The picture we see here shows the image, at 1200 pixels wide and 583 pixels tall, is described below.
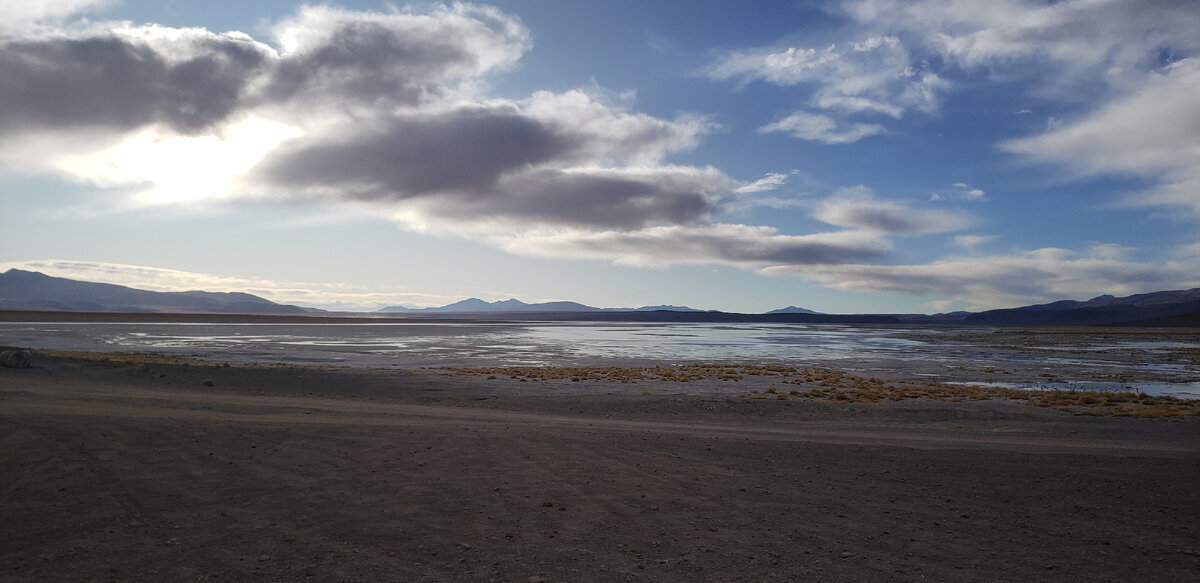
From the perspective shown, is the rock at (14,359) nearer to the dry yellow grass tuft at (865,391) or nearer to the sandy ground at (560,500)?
the sandy ground at (560,500)

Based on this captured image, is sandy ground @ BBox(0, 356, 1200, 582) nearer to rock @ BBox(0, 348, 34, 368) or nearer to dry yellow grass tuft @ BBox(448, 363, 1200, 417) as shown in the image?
dry yellow grass tuft @ BBox(448, 363, 1200, 417)

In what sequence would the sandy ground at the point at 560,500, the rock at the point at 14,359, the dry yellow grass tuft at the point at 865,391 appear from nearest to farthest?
the sandy ground at the point at 560,500 < the dry yellow grass tuft at the point at 865,391 < the rock at the point at 14,359

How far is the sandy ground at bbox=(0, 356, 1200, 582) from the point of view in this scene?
581cm

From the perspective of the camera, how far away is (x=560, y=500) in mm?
7879

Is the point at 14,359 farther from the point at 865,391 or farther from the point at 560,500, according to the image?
the point at 865,391

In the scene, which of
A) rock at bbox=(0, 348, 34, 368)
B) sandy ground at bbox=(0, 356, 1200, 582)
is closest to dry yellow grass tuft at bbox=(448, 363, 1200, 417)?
sandy ground at bbox=(0, 356, 1200, 582)

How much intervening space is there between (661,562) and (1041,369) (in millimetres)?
44051

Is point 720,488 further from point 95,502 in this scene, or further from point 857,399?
point 857,399

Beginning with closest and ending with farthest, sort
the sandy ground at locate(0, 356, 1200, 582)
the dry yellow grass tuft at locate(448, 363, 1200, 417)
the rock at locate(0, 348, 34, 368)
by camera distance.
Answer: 1. the sandy ground at locate(0, 356, 1200, 582)
2. the dry yellow grass tuft at locate(448, 363, 1200, 417)
3. the rock at locate(0, 348, 34, 368)

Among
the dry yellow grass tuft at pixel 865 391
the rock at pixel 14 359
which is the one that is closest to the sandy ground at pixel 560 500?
the dry yellow grass tuft at pixel 865 391

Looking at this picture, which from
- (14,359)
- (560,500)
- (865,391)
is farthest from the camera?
(865,391)

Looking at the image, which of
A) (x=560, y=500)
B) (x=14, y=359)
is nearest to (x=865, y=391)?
(x=560, y=500)

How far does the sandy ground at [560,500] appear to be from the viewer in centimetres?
581

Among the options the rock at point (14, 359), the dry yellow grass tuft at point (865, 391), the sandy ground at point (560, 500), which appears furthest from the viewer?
the rock at point (14, 359)
